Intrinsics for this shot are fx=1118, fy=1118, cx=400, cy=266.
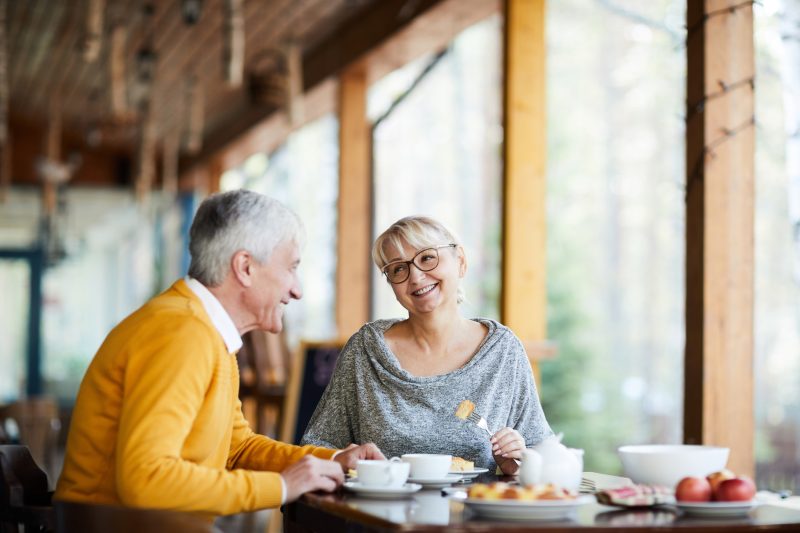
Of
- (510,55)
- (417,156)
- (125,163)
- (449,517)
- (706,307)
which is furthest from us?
(417,156)

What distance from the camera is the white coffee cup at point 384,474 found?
7.00 ft

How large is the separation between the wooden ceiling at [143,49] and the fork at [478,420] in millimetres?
3923

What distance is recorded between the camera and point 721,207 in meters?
3.54

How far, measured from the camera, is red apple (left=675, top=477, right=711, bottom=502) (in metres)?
1.97

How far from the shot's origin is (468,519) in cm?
184

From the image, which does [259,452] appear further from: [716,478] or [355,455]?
[716,478]

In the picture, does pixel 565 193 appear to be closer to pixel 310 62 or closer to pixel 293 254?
pixel 310 62

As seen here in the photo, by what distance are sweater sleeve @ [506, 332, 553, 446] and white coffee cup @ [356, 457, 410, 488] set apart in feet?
2.44

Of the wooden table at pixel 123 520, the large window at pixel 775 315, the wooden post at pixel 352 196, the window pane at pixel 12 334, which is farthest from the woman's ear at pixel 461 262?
the window pane at pixel 12 334

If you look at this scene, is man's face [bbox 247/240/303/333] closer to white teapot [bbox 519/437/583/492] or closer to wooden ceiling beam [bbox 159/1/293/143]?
white teapot [bbox 519/437/583/492]

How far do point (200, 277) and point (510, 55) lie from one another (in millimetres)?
3413

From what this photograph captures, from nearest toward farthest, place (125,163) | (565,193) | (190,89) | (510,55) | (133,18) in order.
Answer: (510,55) < (133,18) < (190,89) < (125,163) < (565,193)

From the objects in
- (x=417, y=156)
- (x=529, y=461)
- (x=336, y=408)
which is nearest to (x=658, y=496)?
(x=529, y=461)

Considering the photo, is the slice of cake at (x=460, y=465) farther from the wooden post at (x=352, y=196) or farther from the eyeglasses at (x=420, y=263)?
the wooden post at (x=352, y=196)
